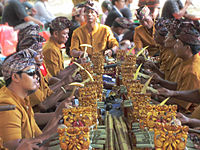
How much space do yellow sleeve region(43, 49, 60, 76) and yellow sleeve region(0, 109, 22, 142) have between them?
83.3 inches

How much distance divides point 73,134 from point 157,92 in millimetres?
1304

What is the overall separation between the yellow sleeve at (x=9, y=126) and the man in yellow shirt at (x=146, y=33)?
3503mm

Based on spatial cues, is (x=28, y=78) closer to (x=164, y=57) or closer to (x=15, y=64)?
(x=15, y=64)

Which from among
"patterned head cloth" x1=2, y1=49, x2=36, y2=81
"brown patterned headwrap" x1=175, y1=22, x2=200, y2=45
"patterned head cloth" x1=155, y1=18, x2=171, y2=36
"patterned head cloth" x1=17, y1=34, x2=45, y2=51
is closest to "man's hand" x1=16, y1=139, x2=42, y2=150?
"patterned head cloth" x1=2, y1=49, x2=36, y2=81

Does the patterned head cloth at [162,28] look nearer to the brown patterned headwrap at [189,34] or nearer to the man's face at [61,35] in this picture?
the brown patterned headwrap at [189,34]

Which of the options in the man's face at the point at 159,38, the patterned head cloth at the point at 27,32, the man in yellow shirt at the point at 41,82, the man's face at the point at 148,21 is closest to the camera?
the man in yellow shirt at the point at 41,82

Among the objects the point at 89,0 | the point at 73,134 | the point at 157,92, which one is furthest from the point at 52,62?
the point at 73,134

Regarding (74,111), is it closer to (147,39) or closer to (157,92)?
(157,92)

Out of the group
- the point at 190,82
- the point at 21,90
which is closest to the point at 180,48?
the point at 190,82

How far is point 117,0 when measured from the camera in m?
7.89

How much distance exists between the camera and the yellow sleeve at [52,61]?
3992mm

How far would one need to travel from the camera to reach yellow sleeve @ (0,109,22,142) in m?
1.88

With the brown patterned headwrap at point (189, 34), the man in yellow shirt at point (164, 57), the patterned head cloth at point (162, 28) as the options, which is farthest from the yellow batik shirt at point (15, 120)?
the patterned head cloth at point (162, 28)

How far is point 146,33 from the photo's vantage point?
17.0ft
